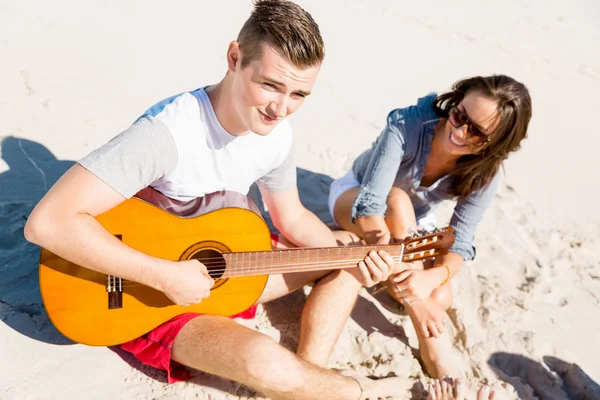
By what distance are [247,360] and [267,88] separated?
1148mm

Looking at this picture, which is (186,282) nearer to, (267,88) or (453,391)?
(267,88)

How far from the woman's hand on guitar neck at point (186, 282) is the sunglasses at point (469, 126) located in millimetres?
1518

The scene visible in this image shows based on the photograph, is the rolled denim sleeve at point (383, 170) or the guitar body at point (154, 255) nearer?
the guitar body at point (154, 255)

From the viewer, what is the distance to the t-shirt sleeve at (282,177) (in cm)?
267

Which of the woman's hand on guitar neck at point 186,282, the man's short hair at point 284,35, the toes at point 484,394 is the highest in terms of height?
the man's short hair at point 284,35

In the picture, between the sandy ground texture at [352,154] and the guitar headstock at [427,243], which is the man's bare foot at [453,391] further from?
the guitar headstock at [427,243]

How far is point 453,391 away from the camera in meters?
2.72

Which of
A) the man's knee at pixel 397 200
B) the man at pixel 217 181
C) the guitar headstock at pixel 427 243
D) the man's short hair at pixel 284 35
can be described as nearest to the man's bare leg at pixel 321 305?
the man at pixel 217 181

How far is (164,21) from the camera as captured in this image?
542 cm

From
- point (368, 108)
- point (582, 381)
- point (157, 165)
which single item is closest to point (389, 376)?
point (582, 381)

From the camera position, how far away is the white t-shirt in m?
2.01

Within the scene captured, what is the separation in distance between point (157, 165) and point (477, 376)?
2.16m

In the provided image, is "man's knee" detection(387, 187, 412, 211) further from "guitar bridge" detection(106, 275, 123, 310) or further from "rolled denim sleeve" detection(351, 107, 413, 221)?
"guitar bridge" detection(106, 275, 123, 310)

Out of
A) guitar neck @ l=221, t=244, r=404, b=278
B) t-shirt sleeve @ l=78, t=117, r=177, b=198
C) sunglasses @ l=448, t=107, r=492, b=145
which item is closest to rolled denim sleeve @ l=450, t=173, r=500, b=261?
sunglasses @ l=448, t=107, r=492, b=145
